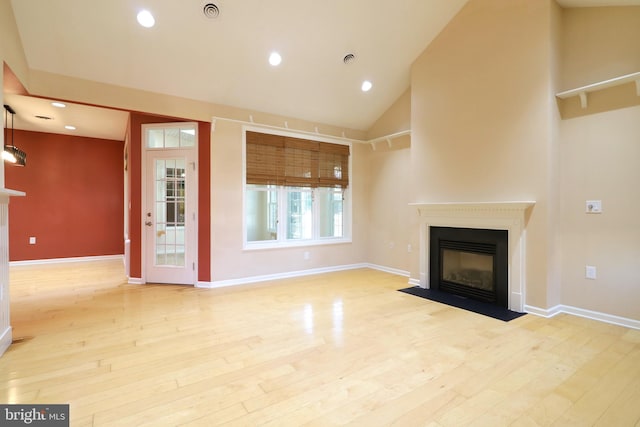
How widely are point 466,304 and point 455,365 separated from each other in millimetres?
1663

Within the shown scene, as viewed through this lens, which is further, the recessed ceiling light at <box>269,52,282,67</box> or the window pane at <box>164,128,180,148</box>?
the window pane at <box>164,128,180,148</box>

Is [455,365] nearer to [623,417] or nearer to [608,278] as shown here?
[623,417]

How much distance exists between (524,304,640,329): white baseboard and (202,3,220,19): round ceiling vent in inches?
182

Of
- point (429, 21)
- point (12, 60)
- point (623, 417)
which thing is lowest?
point (623, 417)

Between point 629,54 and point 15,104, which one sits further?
point 15,104

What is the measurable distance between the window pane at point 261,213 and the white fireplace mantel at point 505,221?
7.94 feet

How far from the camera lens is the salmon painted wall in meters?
6.35

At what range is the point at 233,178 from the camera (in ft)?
15.6

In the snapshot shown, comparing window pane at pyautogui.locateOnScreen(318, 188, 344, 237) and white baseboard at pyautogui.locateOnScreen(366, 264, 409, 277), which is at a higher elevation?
window pane at pyautogui.locateOnScreen(318, 188, 344, 237)

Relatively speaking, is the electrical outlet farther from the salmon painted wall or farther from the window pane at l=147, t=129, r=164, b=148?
the salmon painted wall

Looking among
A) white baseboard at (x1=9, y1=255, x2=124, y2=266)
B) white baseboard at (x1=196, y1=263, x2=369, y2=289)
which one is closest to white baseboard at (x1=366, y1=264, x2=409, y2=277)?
white baseboard at (x1=196, y1=263, x2=369, y2=289)

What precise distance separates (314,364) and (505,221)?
275 centimetres

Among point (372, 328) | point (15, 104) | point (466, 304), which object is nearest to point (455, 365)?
point (372, 328)

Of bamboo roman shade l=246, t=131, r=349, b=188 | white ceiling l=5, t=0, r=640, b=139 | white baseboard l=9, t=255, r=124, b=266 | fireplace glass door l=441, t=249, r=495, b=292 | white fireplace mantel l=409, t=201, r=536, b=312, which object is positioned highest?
white ceiling l=5, t=0, r=640, b=139
